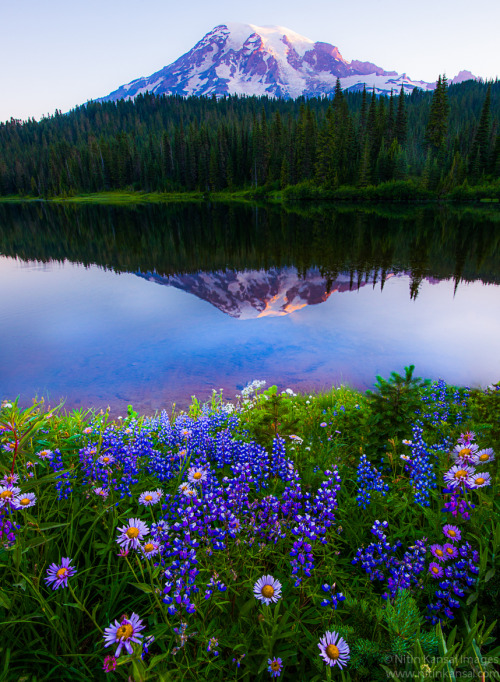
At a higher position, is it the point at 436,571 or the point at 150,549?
the point at 150,549

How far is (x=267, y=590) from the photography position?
2260 millimetres

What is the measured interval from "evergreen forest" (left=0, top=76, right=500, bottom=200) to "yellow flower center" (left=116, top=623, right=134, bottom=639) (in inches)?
3693

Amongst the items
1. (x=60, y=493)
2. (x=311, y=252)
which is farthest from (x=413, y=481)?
(x=311, y=252)

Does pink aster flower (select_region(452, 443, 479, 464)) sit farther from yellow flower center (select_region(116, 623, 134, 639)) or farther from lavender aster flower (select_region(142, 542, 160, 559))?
yellow flower center (select_region(116, 623, 134, 639))

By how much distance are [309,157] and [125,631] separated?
11102 centimetres

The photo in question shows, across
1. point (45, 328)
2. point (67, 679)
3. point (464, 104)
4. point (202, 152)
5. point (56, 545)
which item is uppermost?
point (464, 104)

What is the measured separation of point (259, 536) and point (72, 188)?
547ft

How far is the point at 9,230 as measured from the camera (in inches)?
1879

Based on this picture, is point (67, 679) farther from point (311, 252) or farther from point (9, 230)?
point (9, 230)

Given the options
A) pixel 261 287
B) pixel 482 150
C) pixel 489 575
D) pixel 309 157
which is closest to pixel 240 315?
pixel 261 287

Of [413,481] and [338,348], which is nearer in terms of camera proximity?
[413,481]

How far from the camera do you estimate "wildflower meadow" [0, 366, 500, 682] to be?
2.29 metres

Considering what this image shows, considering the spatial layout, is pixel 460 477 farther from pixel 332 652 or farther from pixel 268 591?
pixel 268 591

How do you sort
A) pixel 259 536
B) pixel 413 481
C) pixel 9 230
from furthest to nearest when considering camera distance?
pixel 9 230 < pixel 413 481 < pixel 259 536
